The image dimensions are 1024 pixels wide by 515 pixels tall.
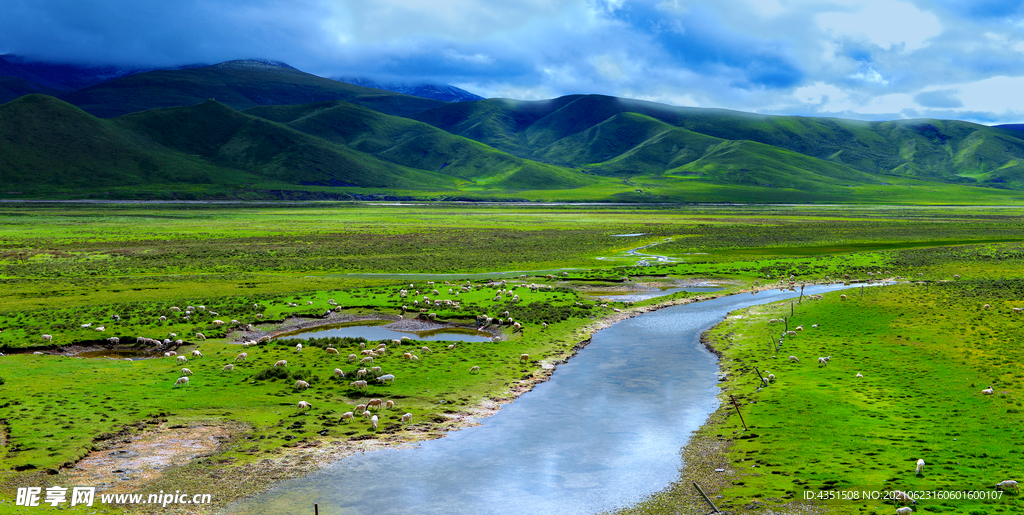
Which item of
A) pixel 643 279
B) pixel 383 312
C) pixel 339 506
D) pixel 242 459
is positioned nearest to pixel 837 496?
pixel 339 506

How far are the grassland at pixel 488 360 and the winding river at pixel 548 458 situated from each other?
1275 mm

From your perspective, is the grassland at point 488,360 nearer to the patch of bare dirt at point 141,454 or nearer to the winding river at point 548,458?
the patch of bare dirt at point 141,454

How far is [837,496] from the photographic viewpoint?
14656 millimetres

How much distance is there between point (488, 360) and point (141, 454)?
15.5m

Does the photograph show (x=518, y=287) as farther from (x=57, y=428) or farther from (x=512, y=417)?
(x=57, y=428)

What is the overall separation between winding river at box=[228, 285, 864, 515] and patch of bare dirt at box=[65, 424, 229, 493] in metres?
3.67

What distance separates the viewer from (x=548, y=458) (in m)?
18.3

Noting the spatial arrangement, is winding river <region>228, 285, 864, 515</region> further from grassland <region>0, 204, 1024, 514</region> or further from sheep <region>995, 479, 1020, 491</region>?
sheep <region>995, 479, 1020, 491</region>

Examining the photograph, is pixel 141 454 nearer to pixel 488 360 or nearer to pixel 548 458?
pixel 548 458

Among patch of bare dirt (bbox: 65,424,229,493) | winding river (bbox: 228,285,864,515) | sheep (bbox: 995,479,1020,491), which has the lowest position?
winding river (bbox: 228,285,864,515)

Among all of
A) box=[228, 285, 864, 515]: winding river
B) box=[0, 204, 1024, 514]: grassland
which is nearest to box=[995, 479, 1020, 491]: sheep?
box=[0, 204, 1024, 514]: grassland

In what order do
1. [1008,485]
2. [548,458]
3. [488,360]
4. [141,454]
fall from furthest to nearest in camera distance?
1. [488,360]
2. [548,458]
3. [141,454]
4. [1008,485]

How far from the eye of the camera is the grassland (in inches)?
679

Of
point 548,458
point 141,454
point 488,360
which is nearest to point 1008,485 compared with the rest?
point 548,458
